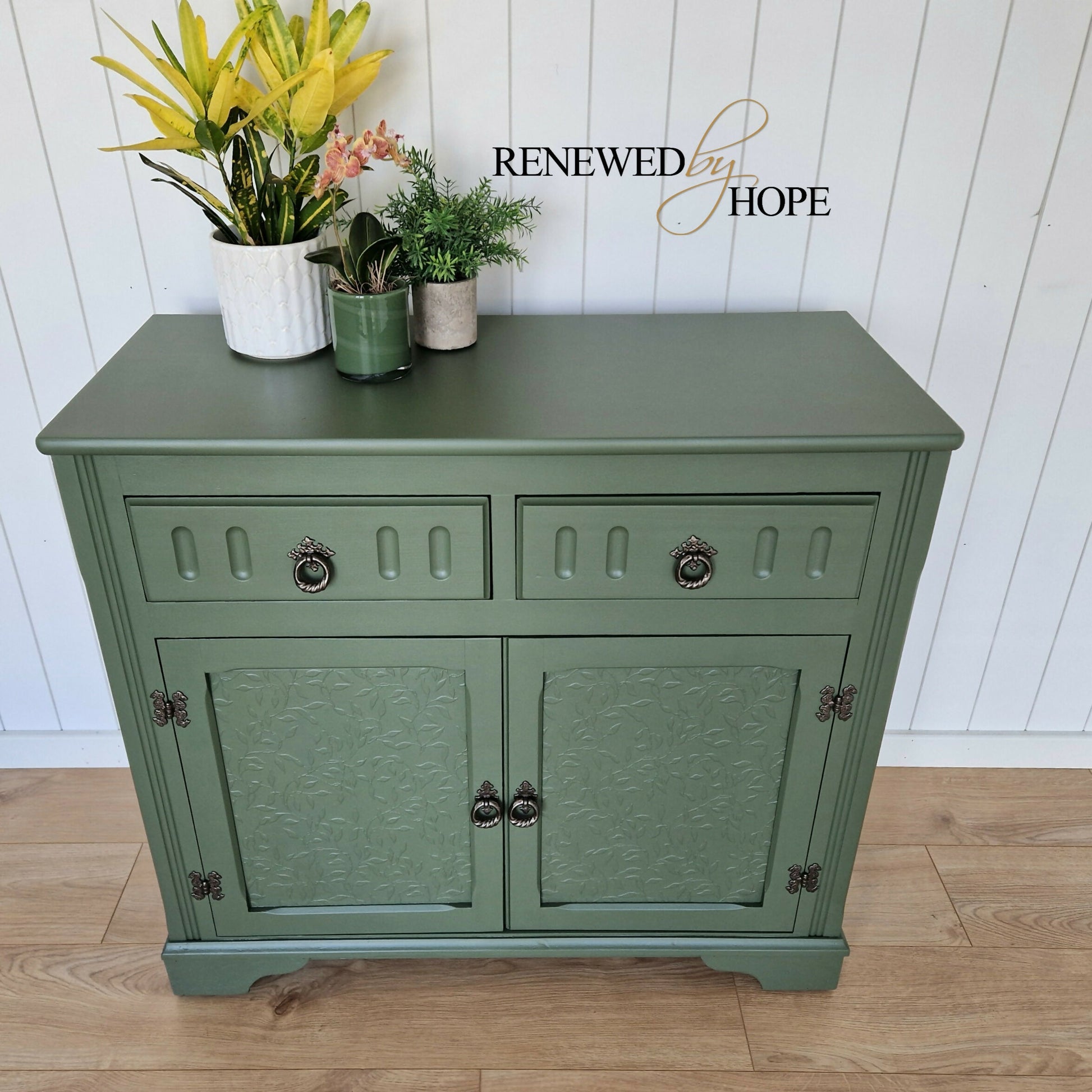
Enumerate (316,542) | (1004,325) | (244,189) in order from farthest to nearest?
1. (1004,325)
2. (244,189)
3. (316,542)

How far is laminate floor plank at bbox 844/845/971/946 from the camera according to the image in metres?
1.66

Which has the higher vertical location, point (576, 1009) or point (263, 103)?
point (263, 103)

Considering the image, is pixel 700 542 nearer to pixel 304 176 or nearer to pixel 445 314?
pixel 445 314

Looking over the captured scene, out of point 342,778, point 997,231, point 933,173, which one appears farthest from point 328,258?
point 997,231

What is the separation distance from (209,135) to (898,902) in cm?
163

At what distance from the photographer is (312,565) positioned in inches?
47.3

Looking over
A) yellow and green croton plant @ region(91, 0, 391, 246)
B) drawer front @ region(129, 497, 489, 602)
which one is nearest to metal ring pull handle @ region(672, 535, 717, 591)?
drawer front @ region(129, 497, 489, 602)

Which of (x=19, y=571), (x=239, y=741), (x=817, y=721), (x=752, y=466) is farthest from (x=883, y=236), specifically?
(x=19, y=571)

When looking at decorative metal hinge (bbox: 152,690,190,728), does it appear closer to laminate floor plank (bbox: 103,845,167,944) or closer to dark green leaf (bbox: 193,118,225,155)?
laminate floor plank (bbox: 103,845,167,944)

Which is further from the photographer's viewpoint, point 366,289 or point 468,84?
point 468,84

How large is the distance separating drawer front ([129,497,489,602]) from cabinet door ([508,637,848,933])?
16cm

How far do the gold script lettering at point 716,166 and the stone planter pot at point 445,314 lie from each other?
1.20 feet

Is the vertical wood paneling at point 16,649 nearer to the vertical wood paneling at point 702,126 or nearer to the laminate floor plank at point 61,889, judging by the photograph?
the laminate floor plank at point 61,889

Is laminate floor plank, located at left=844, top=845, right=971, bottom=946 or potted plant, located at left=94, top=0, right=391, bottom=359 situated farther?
laminate floor plank, located at left=844, top=845, right=971, bottom=946
